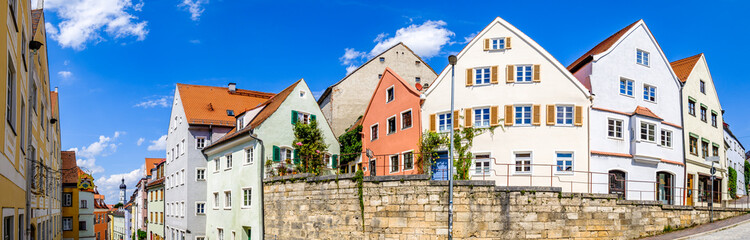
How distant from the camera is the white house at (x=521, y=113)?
2850cm

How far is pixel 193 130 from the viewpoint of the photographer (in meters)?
43.2

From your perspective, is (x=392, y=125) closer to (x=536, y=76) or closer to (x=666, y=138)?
(x=536, y=76)

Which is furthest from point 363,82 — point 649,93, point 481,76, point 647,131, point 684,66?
point 684,66

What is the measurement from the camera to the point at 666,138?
31.9 meters

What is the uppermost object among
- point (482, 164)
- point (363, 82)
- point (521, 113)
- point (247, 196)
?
point (363, 82)

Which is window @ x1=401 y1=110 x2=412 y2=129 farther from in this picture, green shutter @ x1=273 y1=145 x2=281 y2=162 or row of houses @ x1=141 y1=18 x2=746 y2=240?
green shutter @ x1=273 y1=145 x2=281 y2=162

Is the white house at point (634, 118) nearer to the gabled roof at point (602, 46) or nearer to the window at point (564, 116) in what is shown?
the gabled roof at point (602, 46)

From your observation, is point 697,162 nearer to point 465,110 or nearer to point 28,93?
point 465,110

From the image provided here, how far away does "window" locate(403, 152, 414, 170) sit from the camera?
31.6 metres

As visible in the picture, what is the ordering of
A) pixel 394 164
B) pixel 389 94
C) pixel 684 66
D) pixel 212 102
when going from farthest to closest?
pixel 212 102 < pixel 684 66 < pixel 389 94 < pixel 394 164

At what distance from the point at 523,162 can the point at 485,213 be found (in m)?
5.60

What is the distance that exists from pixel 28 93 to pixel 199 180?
2708cm

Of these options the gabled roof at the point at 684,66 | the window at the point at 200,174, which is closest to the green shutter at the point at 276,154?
the window at the point at 200,174

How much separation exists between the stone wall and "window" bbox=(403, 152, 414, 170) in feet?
18.2
